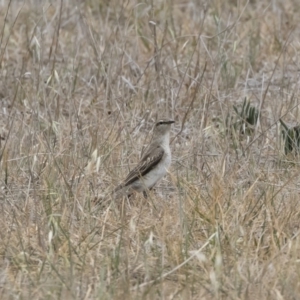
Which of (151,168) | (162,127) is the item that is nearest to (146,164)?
(151,168)

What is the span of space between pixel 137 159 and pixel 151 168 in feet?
1.59

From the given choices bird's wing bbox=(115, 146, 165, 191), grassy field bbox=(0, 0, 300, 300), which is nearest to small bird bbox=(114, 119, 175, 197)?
bird's wing bbox=(115, 146, 165, 191)

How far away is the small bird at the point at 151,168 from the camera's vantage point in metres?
6.20

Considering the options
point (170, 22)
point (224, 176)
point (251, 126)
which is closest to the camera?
point (224, 176)

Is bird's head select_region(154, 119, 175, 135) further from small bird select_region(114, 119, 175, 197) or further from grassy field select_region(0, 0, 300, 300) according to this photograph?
grassy field select_region(0, 0, 300, 300)

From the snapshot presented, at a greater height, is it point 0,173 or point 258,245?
point 258,245

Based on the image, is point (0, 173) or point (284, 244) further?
point (0, 173)

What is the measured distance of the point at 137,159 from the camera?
686 centimetres

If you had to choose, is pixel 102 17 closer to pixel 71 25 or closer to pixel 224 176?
pixel 71 25

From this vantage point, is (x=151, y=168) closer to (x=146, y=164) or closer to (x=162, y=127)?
(x=146, y=164)

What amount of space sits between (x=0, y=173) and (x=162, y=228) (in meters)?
1.61

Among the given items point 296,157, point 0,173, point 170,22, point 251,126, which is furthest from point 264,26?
point 0,173

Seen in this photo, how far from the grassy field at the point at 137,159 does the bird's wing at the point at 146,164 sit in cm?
14

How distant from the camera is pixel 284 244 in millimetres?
5129
